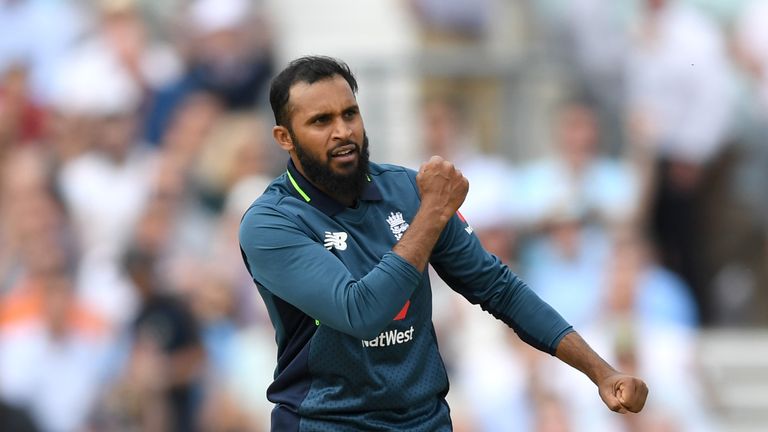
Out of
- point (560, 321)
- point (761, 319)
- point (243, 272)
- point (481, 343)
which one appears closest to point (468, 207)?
point (481, 343)

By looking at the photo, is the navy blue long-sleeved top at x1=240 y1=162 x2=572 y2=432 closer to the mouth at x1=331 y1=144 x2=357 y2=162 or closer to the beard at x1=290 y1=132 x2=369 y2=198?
the beard at x1=290 y1=132 x2=369 y2=198

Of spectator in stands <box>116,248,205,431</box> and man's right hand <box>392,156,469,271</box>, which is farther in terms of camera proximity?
spectator in stands <box>116,248,205,431</box>

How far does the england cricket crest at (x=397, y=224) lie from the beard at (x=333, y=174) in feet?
0.44

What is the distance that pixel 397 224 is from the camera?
453 centimetres

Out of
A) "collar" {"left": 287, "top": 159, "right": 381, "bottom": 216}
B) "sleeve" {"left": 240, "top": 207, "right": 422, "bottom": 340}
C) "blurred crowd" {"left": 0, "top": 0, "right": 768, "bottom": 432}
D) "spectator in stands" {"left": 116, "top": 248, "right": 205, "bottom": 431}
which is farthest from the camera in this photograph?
"spectator in stands" {"left": 116, "top": 248, "right": 205, "bottom": 431}

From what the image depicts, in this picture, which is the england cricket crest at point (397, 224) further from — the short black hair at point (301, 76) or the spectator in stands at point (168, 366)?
the spectator in stands at point (168, 366)

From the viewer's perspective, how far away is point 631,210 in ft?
33.3

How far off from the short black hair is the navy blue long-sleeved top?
203 millimetres

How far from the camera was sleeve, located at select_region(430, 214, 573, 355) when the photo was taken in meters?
4.57

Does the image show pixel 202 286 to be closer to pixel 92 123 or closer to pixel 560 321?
pixel 92 123

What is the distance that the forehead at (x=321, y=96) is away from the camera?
436 cm

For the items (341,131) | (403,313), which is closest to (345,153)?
(341,131)

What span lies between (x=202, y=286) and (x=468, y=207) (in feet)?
6.45

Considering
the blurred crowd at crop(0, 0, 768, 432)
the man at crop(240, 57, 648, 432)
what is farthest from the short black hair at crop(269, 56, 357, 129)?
the blurred crowd at crop(0, 0, 768, 432)
